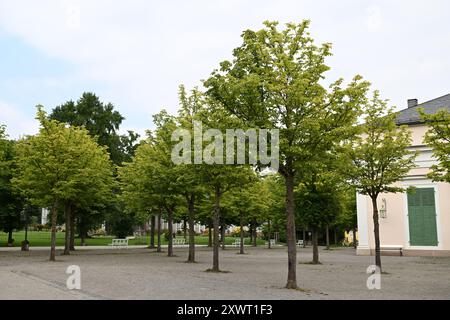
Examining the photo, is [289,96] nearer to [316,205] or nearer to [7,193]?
[316,205]

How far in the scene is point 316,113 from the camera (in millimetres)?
14320

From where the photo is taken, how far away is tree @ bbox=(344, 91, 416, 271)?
811 inches

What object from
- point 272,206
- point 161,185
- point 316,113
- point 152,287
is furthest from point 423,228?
point 152,287

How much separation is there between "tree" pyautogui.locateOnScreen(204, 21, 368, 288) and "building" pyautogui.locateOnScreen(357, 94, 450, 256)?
2116cm

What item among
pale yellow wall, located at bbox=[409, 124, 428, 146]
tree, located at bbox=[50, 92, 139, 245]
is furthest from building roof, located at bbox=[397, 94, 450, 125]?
tree, located at bbox=[50, 92, 139, 245]

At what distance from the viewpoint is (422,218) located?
113ft

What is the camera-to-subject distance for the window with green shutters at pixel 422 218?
33.9m

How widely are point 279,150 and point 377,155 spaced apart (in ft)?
26.7

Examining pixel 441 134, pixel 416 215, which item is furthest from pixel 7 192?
pixel 441 134

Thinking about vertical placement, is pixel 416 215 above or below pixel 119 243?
above

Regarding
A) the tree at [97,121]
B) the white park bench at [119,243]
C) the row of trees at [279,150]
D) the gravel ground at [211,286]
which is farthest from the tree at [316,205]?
the tree at [97,121]

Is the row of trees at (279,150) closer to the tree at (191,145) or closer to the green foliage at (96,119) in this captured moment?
the tree at (191,145)

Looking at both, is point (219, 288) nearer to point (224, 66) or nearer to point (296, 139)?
point (296, 139)
